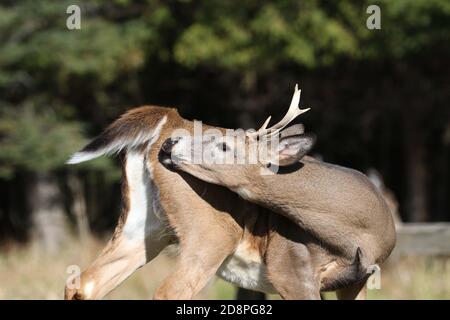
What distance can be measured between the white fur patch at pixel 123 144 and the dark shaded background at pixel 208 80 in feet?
18.0

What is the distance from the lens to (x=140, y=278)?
35.2 ft

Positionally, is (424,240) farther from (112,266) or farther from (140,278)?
(112,266)

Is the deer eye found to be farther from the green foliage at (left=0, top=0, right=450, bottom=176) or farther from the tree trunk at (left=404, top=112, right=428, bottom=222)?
the tree trunk at (left=404, top=112, right=428, bottom=222)

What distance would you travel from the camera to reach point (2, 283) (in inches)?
407

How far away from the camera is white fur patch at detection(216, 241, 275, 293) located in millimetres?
5828

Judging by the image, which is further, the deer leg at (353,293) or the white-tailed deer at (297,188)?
the deer leg at (353,293)

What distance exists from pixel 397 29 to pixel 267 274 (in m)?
7.34

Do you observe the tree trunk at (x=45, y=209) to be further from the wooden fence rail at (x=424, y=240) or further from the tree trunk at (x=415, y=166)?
the wooden fence rail at (x=424, y=240)

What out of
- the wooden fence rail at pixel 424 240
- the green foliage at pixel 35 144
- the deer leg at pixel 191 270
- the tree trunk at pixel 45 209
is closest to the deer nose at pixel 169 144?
the deer leg at pixel 191 270

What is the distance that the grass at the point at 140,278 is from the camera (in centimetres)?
927

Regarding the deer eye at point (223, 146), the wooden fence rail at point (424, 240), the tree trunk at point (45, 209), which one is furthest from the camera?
the tree trunk at point (45, 209)

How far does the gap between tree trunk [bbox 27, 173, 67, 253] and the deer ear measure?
9443mm

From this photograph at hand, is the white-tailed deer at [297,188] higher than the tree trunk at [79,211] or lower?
higher

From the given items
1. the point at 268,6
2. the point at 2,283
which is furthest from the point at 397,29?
the point at 2,283
